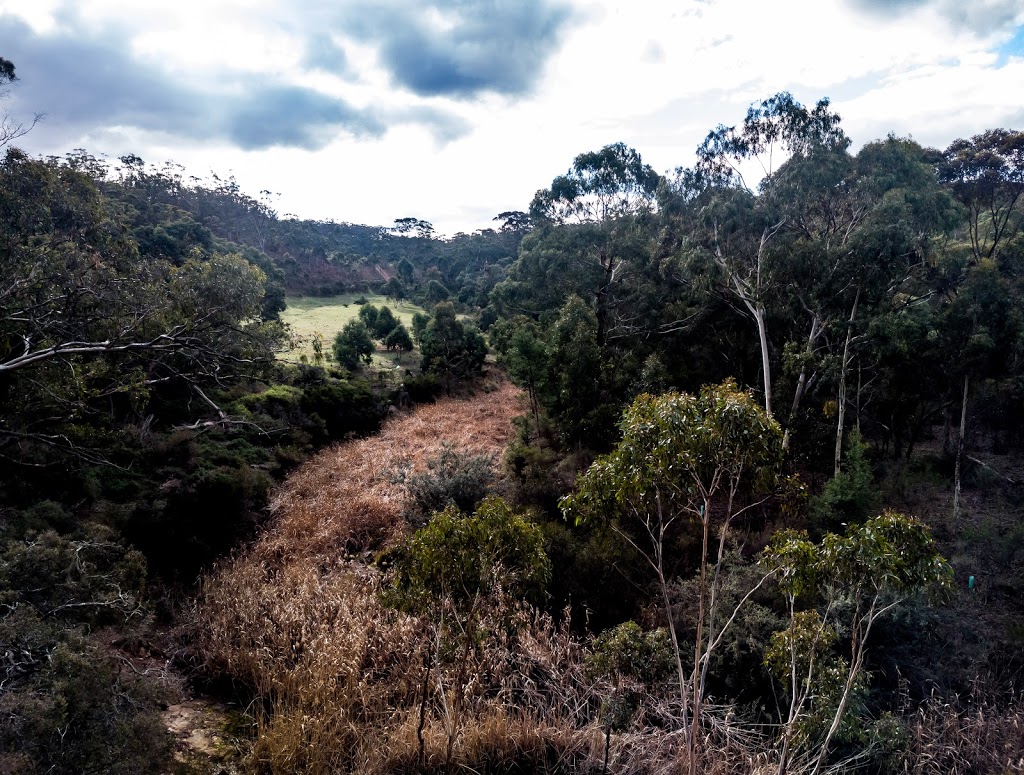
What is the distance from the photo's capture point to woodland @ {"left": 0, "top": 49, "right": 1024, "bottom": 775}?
4.40m

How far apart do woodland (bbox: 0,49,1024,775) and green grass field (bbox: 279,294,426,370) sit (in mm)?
1791

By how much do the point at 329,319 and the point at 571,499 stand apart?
2877 centimetres

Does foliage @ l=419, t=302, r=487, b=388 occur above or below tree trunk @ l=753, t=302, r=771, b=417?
above

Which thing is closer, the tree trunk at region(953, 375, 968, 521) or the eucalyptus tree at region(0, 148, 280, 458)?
the eucalyptus tree at region(0, 148, 280, 458)

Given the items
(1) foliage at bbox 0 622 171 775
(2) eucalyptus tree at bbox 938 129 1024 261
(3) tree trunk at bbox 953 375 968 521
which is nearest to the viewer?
(1) foliage at bbox 0 622 171 775

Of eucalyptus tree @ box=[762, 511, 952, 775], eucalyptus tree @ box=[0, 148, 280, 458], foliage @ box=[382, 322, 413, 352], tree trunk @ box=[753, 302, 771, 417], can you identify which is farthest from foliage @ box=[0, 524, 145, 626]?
foliage @ box=[382, 322, 413, 352]

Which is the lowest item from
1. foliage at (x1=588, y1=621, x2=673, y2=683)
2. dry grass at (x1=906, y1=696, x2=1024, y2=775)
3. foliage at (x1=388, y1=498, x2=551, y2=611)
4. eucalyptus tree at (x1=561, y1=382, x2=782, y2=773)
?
dry grass at (x1=906, y1=696, x2=1024, y2=775)

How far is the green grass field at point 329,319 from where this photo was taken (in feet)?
76.6

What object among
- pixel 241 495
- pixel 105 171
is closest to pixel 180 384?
pixel 241 495

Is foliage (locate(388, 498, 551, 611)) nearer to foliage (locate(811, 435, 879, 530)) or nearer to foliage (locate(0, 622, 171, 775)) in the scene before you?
foliage (locate(0, 622, 171, 775))

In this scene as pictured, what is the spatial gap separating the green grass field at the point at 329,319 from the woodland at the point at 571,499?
179 cm

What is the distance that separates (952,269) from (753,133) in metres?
6.07

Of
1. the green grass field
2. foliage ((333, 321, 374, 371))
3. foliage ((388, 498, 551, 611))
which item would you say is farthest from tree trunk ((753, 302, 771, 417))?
foliage ((333, 321, 374, 371))

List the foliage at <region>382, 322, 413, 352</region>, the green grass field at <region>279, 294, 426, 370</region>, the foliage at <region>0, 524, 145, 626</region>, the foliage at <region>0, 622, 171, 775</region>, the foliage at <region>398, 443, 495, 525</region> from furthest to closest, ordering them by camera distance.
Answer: the foliage at <region>382, 322, 413, 352</region> → the green grass field at <region>279, 294, 426, 370</region> → the foliage at <region>398, 443, 495, 525</region> → the foliage at <region>0, 524, 145, 626</region> → the foliage at <region>0, 622, 171, 775</region>
